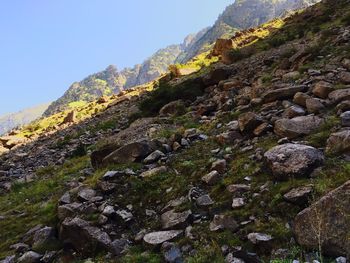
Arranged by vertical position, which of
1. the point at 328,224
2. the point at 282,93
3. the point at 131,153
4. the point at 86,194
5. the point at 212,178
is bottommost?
the point at 328,224

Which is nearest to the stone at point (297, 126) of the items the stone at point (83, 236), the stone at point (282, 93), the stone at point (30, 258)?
the stone at point (282, 93)

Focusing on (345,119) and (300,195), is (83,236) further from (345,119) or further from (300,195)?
(345,119)

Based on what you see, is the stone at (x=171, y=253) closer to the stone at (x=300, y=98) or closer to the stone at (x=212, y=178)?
the stone at (x=212, y=178)

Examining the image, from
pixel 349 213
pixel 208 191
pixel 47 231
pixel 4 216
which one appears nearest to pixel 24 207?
pixel 4 216

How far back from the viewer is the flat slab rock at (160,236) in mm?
9674

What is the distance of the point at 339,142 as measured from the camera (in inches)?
405

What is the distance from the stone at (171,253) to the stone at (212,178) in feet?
8.91

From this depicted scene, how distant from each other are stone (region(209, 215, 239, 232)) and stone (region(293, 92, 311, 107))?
21.4 ft

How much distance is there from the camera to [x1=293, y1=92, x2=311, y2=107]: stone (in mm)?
14272

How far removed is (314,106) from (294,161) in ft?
13.1

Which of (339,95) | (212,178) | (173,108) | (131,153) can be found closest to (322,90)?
(339,95)

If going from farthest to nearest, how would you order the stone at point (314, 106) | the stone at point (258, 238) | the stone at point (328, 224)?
the stone at point (314, 106) → the stone at point (258, 238) → the stone at point (328, 224)

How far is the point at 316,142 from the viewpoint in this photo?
11086mm

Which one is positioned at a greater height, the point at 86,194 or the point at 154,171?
the point at 86,194
